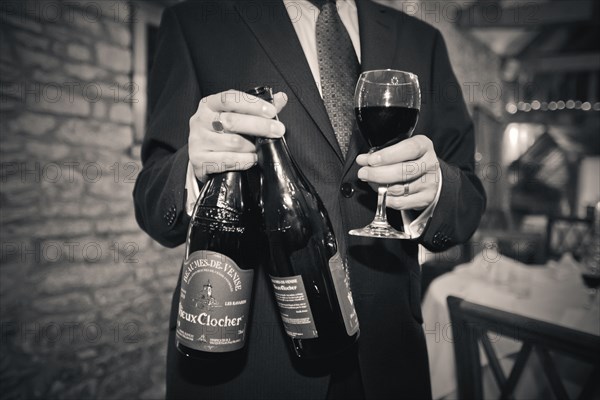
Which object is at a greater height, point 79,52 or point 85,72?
point 79,52

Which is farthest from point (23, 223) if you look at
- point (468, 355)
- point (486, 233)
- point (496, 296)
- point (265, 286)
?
point (486, 233)

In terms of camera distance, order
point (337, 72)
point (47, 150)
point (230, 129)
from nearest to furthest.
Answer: point (230, 129), point (337, 72), point (47, 150)

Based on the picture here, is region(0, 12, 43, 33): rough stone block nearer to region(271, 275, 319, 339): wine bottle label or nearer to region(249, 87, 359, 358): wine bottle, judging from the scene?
region(249, 87, 359, 358): wine bottle

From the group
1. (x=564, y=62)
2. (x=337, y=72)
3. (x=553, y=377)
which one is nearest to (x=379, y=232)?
(x=337, y=72)

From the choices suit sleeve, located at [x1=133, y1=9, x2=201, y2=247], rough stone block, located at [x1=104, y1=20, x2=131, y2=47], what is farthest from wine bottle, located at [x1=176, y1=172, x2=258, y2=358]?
rough stone block, located at [x1=104, y1=20, x2=131, y2=47]

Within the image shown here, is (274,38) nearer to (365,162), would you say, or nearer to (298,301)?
(365,162)

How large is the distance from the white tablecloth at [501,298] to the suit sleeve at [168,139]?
1337 mm

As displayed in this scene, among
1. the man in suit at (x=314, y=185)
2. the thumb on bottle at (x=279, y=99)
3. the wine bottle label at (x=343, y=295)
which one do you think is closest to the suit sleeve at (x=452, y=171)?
the man in suit at (x=314, y=185)

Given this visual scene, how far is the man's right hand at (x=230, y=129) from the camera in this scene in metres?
0.60

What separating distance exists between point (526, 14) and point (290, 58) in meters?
6.82

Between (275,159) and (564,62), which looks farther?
(564,62)

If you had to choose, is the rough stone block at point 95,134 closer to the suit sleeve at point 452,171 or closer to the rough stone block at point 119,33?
the rough stone block at point 119,33

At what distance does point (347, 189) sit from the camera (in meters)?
0.84

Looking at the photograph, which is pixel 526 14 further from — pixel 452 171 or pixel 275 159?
pixel 275 159
